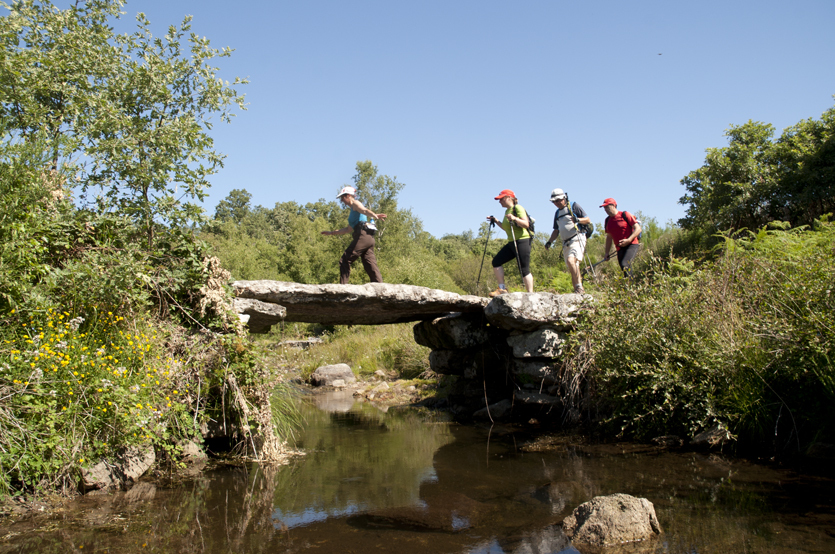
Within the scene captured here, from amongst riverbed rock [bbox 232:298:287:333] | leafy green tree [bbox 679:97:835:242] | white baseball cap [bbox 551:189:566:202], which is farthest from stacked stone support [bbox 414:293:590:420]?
leafy green tree [bbox 679:97:835:242]

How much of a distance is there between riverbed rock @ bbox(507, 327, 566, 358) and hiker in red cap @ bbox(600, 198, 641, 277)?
1650 millimetres

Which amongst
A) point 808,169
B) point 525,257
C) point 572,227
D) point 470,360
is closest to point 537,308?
point 525,257

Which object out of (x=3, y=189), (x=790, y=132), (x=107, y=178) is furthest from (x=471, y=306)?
(x=790, y=132)

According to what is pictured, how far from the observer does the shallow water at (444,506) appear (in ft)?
14.6

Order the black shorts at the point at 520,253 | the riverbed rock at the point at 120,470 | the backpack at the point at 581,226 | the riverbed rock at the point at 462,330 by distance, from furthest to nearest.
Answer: the riverbed rock at the point at 462,330 < the black shorts at the point at 520,253 < the backpack at the point at 581,226 < the riverbed rock at the point at 120,470

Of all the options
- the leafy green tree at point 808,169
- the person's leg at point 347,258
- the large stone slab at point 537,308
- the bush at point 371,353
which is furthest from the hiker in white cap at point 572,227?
the leafy green tree at point 808,169

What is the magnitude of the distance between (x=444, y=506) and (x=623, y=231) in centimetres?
617

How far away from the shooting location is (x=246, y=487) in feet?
20.4

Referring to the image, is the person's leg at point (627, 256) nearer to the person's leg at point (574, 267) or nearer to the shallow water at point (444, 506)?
the person's leg at point (574, 267)

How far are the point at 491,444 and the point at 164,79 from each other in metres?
7.57

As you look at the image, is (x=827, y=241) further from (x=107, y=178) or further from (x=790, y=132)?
(x=790, y=132)

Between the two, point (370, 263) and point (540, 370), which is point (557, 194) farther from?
point (370, 263)

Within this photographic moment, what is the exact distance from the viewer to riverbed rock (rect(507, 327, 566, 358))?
963 centimetres

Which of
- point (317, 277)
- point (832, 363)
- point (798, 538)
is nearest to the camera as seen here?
point (798, 538)
